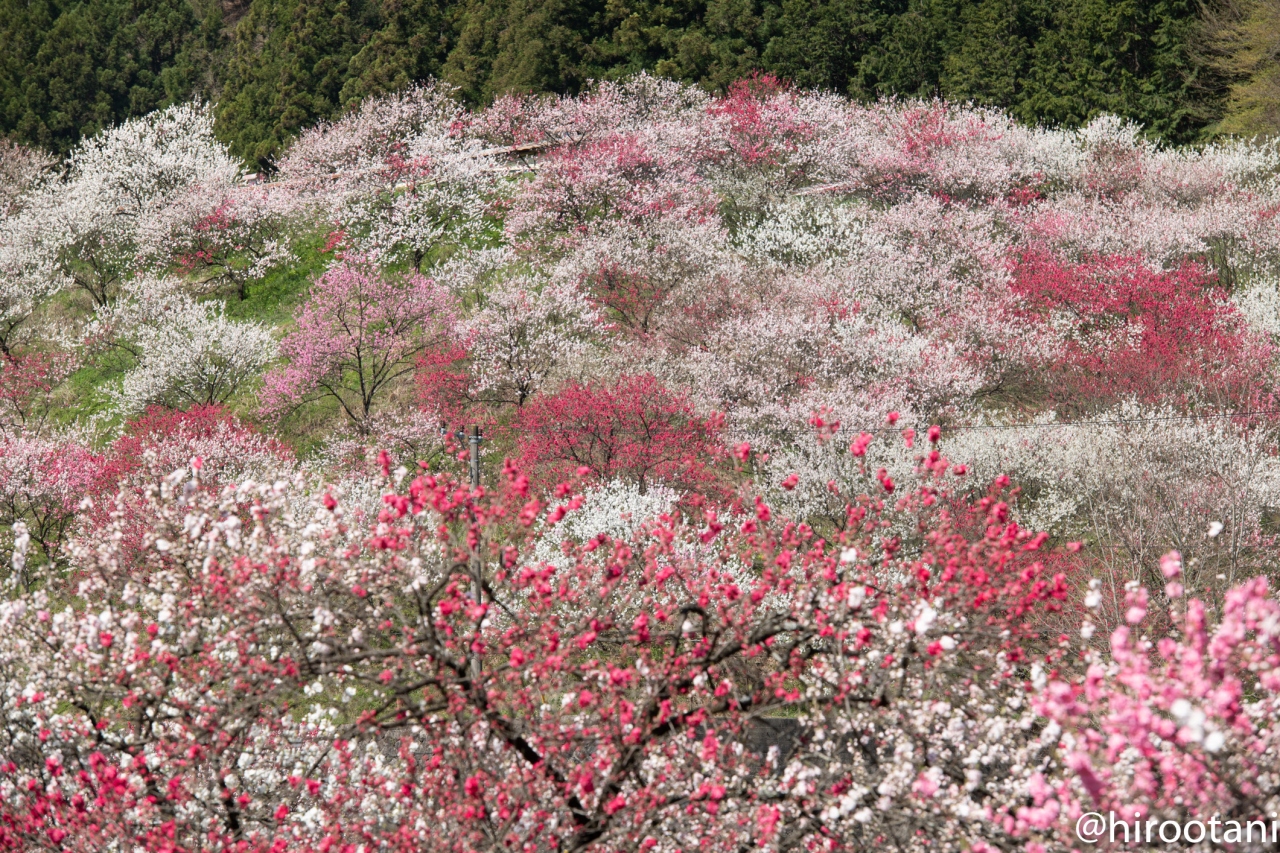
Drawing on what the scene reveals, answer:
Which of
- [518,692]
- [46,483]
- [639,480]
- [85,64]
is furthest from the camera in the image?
[85,64]

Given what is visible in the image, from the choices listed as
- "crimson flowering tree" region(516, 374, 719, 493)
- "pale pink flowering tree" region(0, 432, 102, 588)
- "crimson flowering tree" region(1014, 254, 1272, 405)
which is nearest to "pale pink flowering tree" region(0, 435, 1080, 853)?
"crimson flowering tree" region(516, 374, 719, 493)

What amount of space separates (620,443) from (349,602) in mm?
11974

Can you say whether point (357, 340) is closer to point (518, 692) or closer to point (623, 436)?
point (623, 436)

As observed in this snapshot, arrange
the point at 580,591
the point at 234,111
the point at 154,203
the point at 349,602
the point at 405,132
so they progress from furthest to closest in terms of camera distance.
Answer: the point at 234,111 → the point at 405,132 → the point at 154,203 → the point at 580,591 → the point at 349,602

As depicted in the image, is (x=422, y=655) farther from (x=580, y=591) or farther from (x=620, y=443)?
(x=620, y=443)

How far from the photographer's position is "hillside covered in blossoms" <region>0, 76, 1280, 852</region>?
20.1 feet

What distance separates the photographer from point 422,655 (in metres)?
6.02

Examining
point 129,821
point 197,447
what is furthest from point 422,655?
point 197,447

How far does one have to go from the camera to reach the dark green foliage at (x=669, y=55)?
32.8 m

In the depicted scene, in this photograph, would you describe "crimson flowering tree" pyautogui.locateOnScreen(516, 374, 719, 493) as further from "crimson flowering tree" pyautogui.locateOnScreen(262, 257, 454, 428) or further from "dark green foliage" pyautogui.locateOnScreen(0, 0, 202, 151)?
"dark green foliage" pyautogui.locateOnScreen(0, 0, 202, 151)

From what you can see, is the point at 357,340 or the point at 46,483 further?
the point at 357,340

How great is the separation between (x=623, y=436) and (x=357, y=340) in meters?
7.80

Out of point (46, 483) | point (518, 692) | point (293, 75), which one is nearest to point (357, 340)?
point (46, 483)

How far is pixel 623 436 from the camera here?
18547mm
